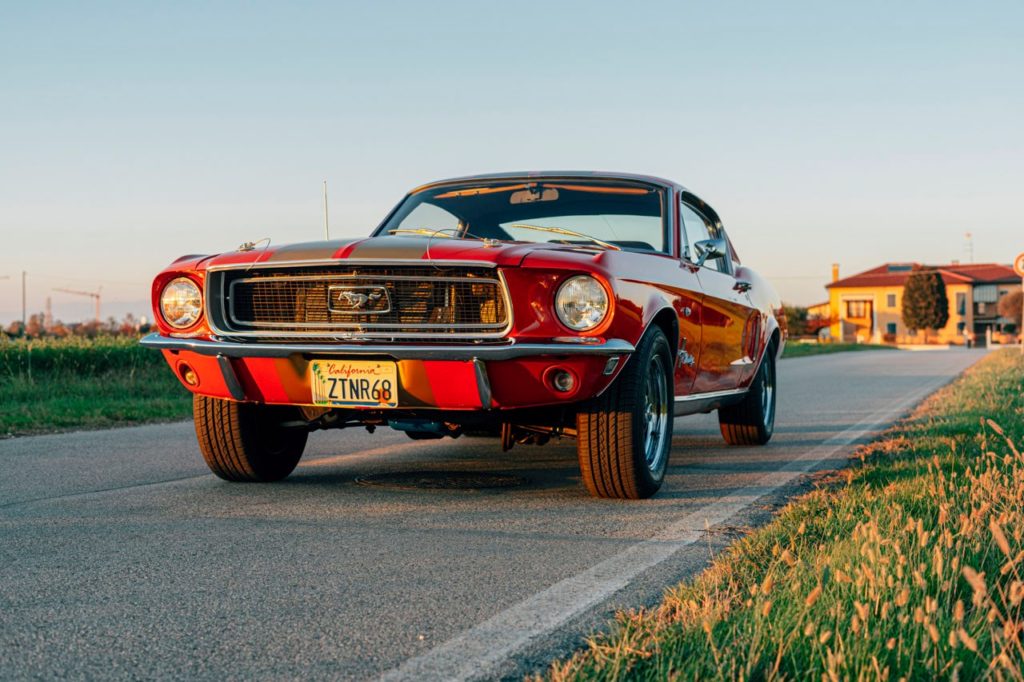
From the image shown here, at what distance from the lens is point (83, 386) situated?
11789 mm

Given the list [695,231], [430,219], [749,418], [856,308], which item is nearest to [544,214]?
[430,219]

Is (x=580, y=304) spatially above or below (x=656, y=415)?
above

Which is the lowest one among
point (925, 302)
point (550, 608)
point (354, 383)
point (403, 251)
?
point (550, 608)

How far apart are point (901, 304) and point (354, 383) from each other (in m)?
97.1

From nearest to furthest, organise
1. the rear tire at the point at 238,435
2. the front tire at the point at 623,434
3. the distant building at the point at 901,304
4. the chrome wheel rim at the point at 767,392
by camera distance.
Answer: the front tire at the point at 623,434 < the rear tire at the point at 238,435 < the chrome wheel rim at the point at 767,392 < the distant building at the point at 901,304

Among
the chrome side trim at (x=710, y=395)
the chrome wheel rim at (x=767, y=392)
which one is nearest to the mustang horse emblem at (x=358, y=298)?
the chrome side trim at (x=710, y=395)

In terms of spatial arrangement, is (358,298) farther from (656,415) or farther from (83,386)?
(83,386)

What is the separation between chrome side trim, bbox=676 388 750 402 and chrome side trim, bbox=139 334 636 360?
47.2 inches

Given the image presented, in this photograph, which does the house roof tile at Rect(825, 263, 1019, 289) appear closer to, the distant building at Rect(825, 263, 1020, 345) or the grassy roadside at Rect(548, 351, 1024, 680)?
the distant building at Rect(825, 263, 1020, 345)

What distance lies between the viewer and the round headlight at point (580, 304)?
179 inches

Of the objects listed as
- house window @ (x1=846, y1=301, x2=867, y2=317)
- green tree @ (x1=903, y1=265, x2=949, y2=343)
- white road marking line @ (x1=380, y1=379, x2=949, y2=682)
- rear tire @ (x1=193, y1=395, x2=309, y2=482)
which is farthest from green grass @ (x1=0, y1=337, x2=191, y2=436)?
house window @ (x1=846, y1=301, x2=867, y2=317)

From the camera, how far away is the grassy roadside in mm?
2289

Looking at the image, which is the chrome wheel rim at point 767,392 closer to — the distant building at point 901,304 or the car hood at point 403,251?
the car hood at point 403,251

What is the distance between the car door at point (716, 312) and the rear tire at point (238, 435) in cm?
224
